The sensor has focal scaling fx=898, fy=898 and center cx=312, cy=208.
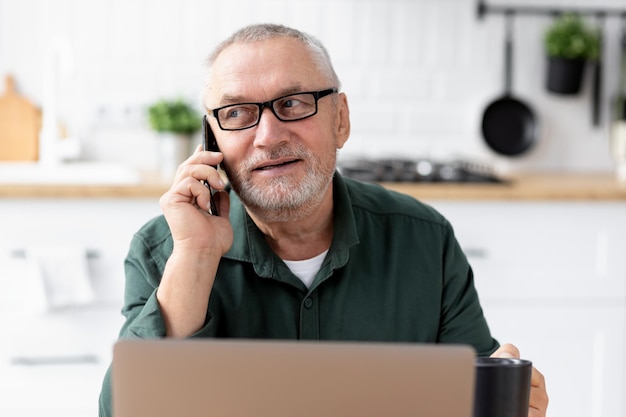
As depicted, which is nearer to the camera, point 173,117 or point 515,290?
point 515,290

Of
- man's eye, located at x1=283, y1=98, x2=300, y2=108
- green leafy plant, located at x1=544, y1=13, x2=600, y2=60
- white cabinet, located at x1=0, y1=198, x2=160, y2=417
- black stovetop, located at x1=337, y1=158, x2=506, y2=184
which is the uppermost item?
green leafy plant, located at x1=544, y1=13, x2=600, y2=60

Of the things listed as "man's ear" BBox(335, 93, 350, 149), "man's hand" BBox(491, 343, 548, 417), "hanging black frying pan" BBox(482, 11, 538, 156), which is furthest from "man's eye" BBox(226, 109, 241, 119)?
Answer: "hanging black frying pan" BBox(482, 11, 538, 156)

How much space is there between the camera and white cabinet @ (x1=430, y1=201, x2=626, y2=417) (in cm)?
280

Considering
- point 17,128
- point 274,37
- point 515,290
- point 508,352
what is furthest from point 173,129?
point 508,352

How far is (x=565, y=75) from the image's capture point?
3.45 metres

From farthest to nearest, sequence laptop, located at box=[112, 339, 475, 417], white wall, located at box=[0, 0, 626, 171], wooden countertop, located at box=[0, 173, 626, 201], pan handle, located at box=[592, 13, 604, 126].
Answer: pan handle, located at box=[592, 13, 604, 126], white wall, located at box=[0, 0, 626, 171], wooden countertop, located at box=[0, 173, 626, 201], laptop, located at box=[112, 339, 475, 417]

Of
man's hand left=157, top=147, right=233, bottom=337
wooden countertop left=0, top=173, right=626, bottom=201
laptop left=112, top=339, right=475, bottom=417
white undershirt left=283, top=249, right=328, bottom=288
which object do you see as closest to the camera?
laptop left=112, top=339, right=475, bottom=417

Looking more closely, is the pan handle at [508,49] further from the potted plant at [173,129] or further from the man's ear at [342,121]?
the man's ear at [342,121]

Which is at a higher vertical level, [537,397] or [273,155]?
[273,155]

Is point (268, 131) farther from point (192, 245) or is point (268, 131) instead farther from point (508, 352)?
point (508, 352)

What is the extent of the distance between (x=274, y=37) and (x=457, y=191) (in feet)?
4.40

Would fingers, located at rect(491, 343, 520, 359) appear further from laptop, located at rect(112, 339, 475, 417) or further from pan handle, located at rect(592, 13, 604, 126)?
pan handle, located at rect(592, 13, 604, 126)

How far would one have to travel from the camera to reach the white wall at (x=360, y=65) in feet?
10.8

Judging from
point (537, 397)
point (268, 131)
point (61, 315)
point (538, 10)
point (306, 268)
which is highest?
point (538, 10)
